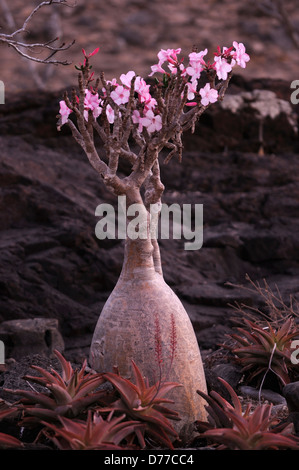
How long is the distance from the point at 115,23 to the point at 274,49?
4637mm

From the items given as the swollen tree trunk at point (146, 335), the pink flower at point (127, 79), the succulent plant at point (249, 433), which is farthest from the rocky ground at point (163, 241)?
the pink flower at point (127, 79)

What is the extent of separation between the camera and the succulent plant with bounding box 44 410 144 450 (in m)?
2.70

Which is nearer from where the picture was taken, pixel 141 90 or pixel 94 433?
pixel 94 433

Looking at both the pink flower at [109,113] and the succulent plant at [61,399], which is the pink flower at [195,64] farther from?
the succulent plant at [61,399]

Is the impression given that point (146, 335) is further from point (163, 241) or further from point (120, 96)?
point (163, 241)

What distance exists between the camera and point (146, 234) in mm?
3693

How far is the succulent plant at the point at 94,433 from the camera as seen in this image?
270 cm

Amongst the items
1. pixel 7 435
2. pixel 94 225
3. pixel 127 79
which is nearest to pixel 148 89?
pixel 127 79

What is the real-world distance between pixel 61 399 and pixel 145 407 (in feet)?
1.44

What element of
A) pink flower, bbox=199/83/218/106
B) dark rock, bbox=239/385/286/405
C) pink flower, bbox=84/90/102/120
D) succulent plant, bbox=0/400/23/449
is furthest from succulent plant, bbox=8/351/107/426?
pink flower, bbox=199/83/218/106

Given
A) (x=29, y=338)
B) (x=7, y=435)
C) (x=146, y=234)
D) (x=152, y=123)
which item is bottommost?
(x=7, y=435)

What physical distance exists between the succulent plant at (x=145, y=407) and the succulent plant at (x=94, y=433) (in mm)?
63
